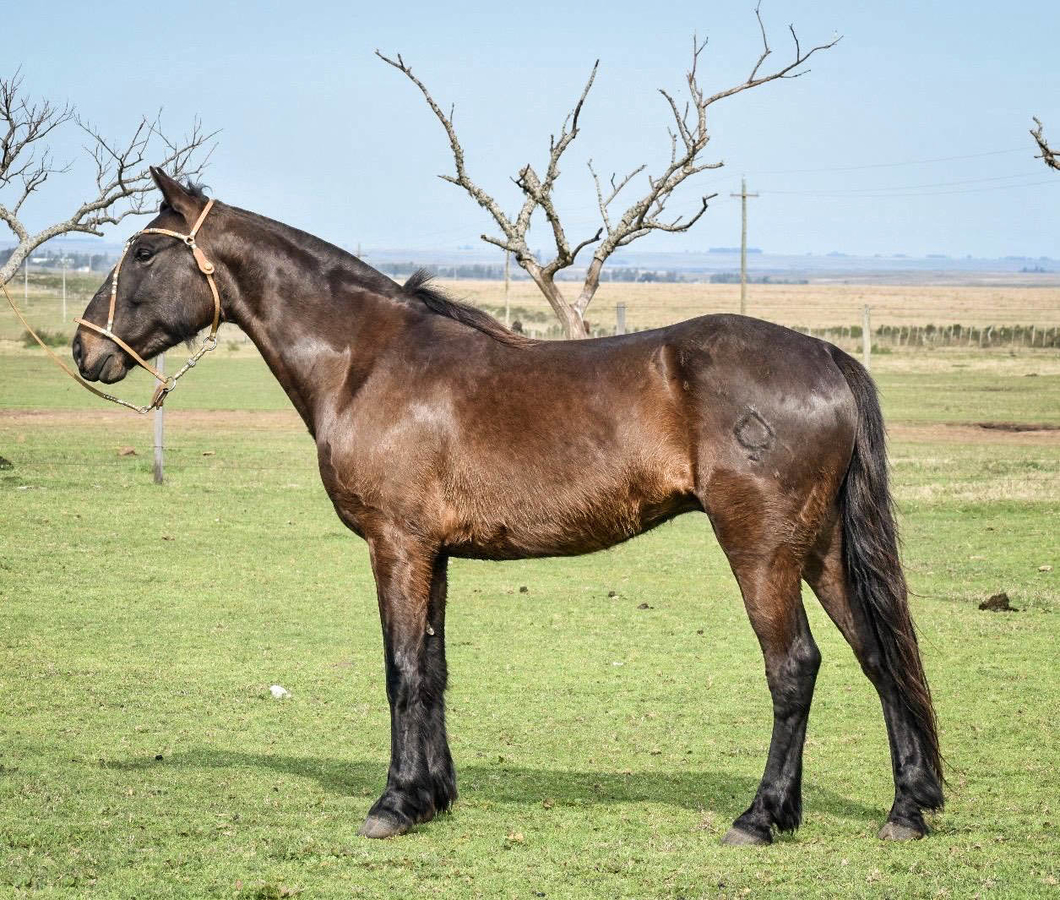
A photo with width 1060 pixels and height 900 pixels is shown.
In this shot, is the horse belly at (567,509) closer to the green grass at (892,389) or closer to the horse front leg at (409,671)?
the horse front leg at (409,671)

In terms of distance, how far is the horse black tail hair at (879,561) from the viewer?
586 centimetres

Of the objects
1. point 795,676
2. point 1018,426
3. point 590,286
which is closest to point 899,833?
point 795,676

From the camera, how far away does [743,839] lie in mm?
5582

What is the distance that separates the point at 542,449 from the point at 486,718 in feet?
8.85

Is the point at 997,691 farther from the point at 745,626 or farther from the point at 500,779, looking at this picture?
the point at 500,779

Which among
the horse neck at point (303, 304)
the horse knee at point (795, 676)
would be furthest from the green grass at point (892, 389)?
the horse knee at point (795, 676)

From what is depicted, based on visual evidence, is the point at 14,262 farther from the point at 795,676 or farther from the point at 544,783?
the point at 795,676

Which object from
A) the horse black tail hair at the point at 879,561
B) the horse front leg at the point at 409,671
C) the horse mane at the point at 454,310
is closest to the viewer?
the horse black tail hair at the point at 879,561

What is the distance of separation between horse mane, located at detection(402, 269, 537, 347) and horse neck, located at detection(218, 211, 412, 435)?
12 cm

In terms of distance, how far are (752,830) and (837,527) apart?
143cm

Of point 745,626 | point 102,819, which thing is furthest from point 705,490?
point 745,626

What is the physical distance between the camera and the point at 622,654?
32.5ft

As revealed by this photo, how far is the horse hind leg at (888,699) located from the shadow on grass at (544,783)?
0.33 m

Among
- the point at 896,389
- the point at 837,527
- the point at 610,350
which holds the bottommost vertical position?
the point at 896,389
